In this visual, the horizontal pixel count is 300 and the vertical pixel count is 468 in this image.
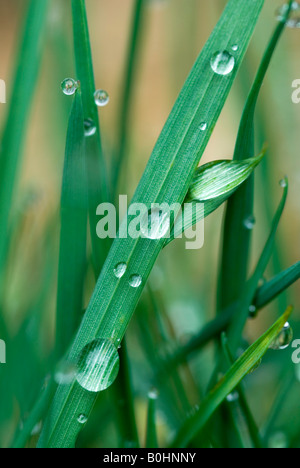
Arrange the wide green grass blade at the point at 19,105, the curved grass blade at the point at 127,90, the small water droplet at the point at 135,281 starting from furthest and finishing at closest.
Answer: the curved grass blade at the point at 127,90 < the wide green grass blade at the point at 19,105 < the small water droplet at the point at 135,281

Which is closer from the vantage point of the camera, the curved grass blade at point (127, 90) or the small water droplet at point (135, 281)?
the small water droplet at point (135, 281)

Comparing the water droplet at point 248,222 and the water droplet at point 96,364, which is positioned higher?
the water droplet at point 248,222

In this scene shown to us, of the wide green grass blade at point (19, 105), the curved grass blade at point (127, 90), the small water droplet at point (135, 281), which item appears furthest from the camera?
the curved grass blade at point (127, 90)

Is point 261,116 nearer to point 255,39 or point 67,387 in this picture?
point 255,39

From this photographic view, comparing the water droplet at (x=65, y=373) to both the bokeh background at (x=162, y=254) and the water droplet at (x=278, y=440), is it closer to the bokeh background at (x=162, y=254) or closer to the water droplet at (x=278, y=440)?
the bokeh background at (x=162, y=254)

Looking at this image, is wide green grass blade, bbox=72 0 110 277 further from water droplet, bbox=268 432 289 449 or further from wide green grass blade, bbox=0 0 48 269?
water droplet, bbox=268 432 289 449

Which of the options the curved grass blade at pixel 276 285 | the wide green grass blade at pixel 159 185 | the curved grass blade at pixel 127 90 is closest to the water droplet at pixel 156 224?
the wide green grass blade at pixel 159 185

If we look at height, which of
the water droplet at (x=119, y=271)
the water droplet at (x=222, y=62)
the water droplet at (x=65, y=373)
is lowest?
the water droplet at (x=65, y=373)
